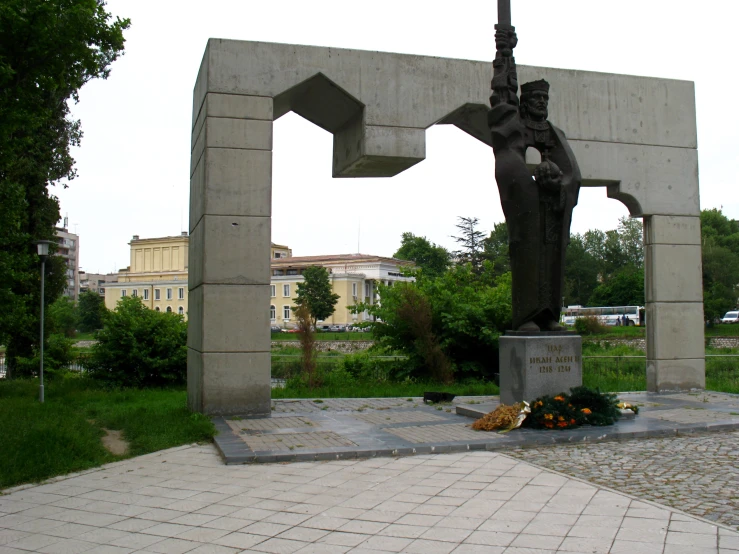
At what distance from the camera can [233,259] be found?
10.6 m

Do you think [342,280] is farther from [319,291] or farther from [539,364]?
[539,364]

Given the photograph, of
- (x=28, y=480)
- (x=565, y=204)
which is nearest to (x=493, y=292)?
(x=565, y=204)

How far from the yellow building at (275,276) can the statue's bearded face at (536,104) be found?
6898 centimetres

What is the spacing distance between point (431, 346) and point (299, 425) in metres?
7.52

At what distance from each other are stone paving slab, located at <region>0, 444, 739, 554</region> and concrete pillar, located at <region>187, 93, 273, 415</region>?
3278mm

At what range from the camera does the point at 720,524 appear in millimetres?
4875

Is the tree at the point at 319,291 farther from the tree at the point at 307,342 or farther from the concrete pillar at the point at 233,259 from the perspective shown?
the concrete pillar at the point at 233,259

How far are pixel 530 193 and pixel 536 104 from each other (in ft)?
4.39

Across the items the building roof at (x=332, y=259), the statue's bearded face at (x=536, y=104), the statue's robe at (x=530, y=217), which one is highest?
the building roof at (x=332, y=259)

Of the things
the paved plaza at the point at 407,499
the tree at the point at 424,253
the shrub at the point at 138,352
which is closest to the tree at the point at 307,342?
the shrub at the point at 138,352

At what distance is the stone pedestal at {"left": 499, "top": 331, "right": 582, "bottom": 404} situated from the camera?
9633 millimetres

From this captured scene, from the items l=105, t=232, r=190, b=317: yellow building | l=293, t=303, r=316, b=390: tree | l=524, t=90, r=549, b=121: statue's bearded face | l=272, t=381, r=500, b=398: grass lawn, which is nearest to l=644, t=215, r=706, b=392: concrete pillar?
l=272, t=381, r=500, b=398: grass lawn

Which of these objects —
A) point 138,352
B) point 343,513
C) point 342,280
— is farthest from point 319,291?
point 343,513

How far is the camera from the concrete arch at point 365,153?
1052cm
